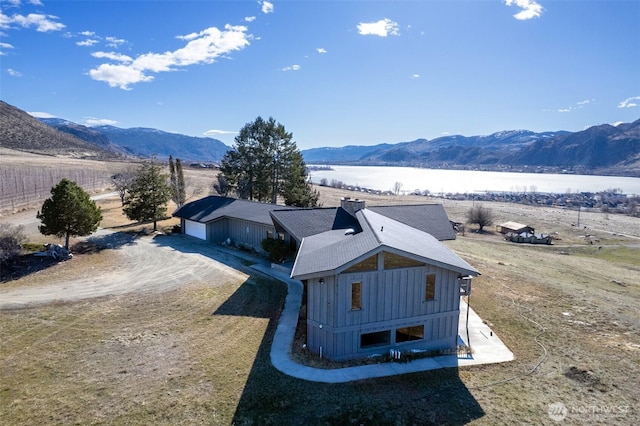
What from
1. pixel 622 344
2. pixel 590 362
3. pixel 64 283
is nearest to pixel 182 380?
pixel 64 283

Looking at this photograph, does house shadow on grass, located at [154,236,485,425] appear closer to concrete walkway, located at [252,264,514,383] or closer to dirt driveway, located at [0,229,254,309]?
concrete walkway, located at [252,264,514,383]

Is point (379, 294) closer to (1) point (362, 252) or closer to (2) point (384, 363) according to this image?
(1) point (362, 252)

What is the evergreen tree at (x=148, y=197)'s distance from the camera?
31.8 meters

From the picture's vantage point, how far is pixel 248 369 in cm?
1168

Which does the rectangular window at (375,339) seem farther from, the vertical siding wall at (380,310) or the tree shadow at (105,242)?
the tree shadow at (105,242)

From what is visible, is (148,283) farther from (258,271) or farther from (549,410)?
(549,410)

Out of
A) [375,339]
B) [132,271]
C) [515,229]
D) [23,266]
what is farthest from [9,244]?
[515,229]

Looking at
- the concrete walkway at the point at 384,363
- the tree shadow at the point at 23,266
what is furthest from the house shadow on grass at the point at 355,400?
the tree shadow at the point at 23,266

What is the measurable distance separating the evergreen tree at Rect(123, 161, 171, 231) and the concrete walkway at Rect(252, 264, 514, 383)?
68.0 feet

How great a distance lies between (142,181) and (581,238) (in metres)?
54.5

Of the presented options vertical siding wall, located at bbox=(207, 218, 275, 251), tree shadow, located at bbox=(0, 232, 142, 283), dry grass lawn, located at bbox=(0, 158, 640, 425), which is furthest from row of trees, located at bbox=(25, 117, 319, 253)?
dry grass lawn, located at bbox=(0, 158, 640, 425)

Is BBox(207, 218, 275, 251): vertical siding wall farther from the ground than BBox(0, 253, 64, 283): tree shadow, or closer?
farther from the ground

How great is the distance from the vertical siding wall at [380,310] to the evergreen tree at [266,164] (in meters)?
26.8

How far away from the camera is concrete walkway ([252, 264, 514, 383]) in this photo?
11688 millimetres
